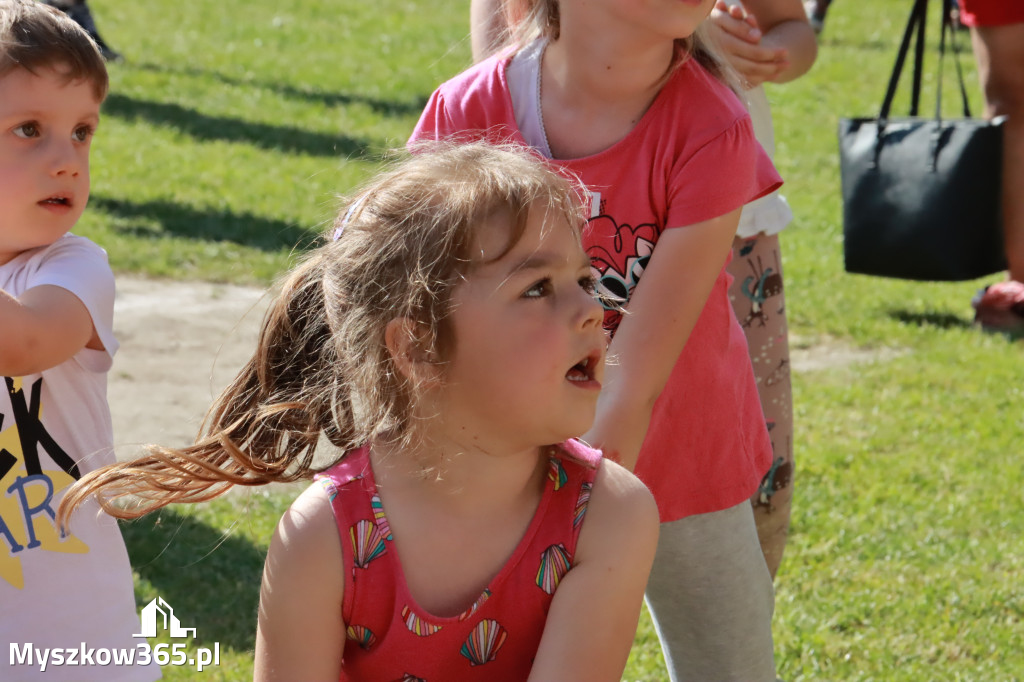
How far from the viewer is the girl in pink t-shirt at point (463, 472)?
1739 mm

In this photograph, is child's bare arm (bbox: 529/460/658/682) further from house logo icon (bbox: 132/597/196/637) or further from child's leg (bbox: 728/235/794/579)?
house logo icon (bbox: 132/597/196/637)

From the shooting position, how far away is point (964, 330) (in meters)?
6.01

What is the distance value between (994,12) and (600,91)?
12.9ft

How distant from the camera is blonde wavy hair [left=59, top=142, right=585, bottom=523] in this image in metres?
1.78

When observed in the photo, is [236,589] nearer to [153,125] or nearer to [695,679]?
[695,679]

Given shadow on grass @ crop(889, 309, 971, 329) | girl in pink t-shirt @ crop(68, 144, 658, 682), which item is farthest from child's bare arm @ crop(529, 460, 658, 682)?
shadow on grass @ crop(889, 309, 971, 329)

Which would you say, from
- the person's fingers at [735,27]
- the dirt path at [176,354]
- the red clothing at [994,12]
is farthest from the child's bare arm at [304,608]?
the red clothing at [994,12]

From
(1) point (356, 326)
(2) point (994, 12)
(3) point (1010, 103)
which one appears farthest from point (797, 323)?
(1) point (356, 326)

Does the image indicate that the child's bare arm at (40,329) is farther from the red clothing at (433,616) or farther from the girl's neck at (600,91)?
the girl's neck at (600,91)

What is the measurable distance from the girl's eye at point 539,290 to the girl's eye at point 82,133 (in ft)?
3.36

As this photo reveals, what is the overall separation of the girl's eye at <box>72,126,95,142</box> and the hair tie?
0.67 metres

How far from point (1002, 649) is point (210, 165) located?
21.1 feet

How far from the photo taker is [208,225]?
7168 mm

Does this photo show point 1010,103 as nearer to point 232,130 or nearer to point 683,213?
point 683,213
